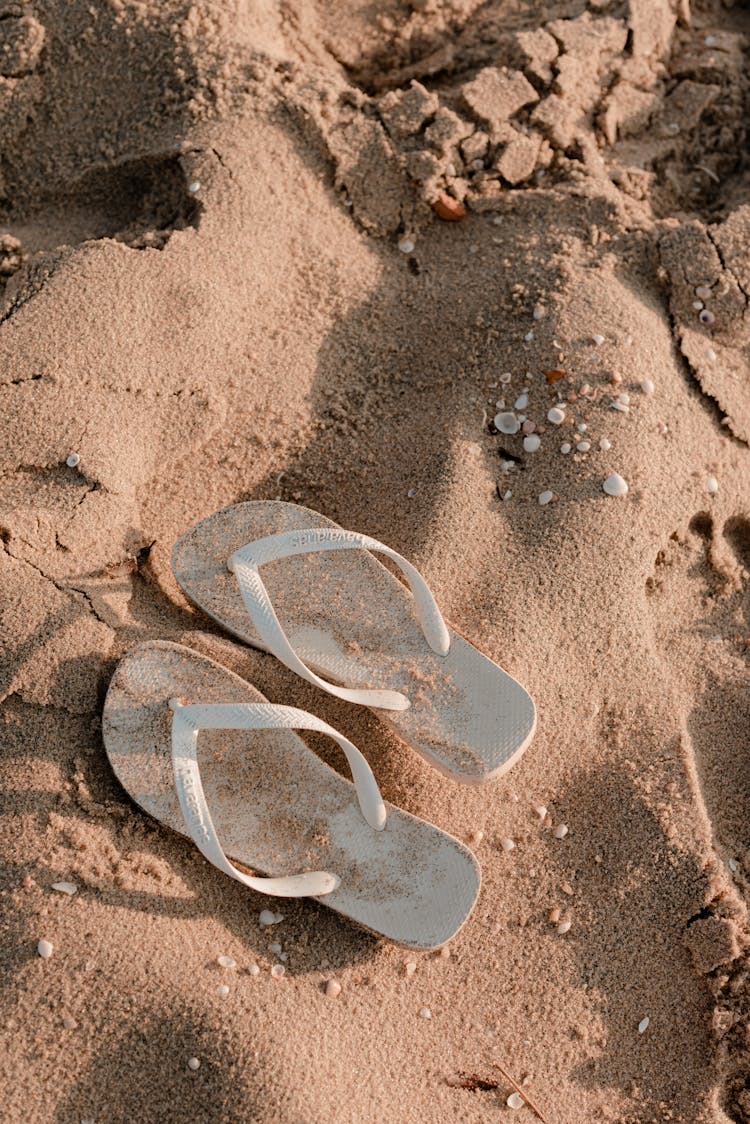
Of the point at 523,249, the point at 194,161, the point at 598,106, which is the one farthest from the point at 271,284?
the point at 598,106

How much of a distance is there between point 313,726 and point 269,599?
14.7 inches

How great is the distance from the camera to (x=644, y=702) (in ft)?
8.48

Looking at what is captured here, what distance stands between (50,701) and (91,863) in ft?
1.26

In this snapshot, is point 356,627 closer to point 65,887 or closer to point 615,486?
point 615,486

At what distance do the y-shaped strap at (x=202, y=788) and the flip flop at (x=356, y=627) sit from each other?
0.13 meters

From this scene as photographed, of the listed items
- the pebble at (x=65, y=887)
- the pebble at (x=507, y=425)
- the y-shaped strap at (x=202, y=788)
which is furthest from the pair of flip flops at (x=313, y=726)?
the pebble at (x=507, y=425)

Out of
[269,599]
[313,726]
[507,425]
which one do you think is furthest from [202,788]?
[507,425]

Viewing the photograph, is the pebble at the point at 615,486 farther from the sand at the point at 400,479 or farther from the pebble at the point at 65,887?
the pebble at the point at 65,887

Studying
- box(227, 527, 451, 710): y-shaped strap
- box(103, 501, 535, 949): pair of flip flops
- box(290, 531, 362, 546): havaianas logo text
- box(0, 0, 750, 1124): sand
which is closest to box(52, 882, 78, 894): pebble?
box(0, 0, 750, 1124): sand

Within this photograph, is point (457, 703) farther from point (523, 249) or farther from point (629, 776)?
point (523, 249)

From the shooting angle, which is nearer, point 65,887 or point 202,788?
point 65,887

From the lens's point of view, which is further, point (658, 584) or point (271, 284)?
point (271, 284)

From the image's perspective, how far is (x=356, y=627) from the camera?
8.56 feet

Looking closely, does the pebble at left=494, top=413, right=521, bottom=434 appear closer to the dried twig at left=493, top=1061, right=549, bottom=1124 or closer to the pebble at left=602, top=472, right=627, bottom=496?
the pebble at left=602, top=472, right=627, bottom=496
